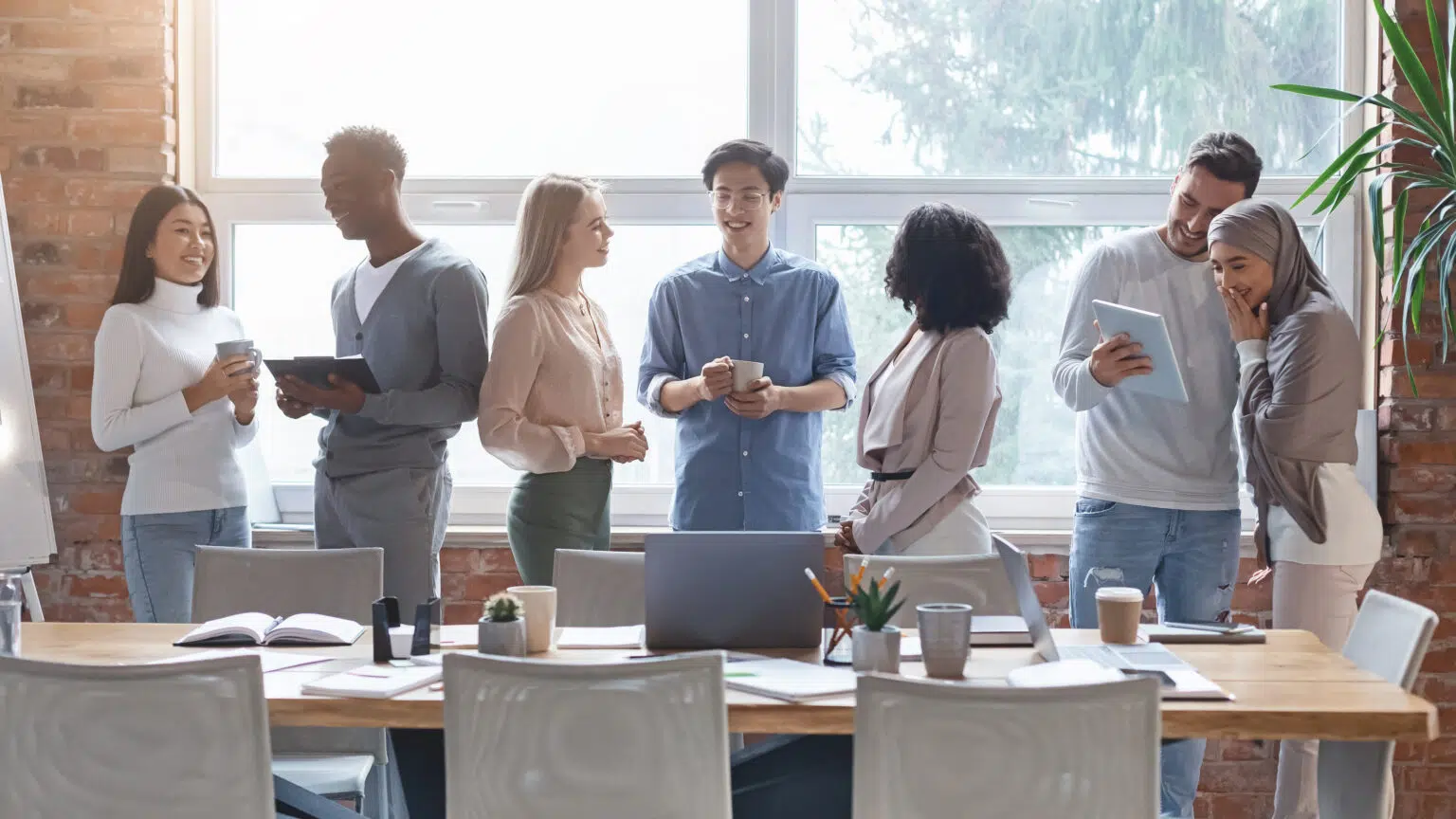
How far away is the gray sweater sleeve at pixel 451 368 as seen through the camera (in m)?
3.17

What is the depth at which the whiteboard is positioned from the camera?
368cm

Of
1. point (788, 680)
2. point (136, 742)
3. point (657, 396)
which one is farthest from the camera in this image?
point (657, 396)

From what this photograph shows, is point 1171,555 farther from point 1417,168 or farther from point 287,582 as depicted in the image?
point 287,582

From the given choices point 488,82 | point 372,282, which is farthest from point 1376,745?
point 488,82

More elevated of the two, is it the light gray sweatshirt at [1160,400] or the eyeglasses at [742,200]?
the eyeglasses at [742,200]

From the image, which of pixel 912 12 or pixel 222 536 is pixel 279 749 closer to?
pixel 222 536

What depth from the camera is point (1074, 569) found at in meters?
3.46

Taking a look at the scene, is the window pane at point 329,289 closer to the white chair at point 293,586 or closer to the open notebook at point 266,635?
the white chair at point 293,586

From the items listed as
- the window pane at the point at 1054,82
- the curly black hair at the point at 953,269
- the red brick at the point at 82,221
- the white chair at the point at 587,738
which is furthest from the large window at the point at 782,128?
the white chair at the point at 587,738

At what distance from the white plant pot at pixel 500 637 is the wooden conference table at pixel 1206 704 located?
9 cm

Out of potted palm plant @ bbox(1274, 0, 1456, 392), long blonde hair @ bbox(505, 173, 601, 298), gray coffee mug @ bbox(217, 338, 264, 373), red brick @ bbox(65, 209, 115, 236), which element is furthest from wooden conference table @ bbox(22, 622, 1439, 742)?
red brick @ bbox(65, 209, 115, 236)

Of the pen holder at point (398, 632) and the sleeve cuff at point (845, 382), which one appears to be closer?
the pen holder at point (398, 632)

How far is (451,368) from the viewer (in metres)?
3.24

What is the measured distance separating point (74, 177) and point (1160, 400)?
10.8 ft
